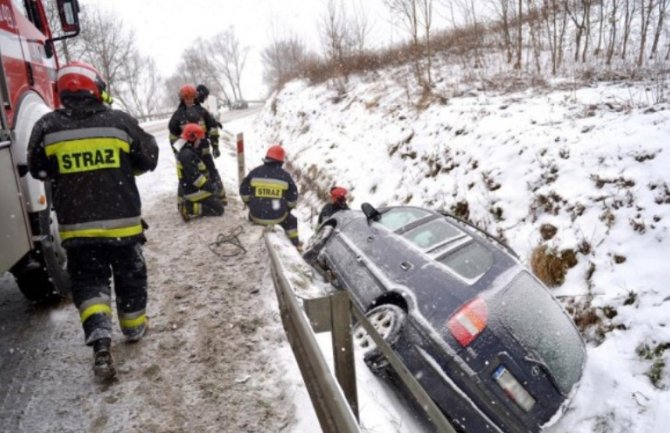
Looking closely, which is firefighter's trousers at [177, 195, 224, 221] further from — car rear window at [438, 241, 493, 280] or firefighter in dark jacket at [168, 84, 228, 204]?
car rear window at [438, 241, 493, 280]

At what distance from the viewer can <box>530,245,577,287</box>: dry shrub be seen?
454 centimetres

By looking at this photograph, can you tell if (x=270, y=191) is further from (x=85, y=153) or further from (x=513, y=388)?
(x=513, y=388)

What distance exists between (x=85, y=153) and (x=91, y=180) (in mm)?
176

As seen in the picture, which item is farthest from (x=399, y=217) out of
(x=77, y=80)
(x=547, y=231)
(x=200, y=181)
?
(x=200, y=181)

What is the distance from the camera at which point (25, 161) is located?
2918 millimetres

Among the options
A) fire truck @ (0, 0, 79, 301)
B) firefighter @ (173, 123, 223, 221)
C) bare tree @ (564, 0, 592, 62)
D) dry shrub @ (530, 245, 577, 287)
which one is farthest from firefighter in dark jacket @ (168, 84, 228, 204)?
bare tree @ (564, 0, 592, 62)

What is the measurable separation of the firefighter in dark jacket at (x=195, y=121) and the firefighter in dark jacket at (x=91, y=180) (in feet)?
12.9

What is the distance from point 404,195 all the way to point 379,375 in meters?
4.83

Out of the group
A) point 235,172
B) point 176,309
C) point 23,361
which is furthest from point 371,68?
point 23,361

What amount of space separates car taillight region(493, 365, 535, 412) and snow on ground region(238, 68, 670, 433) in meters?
0.87

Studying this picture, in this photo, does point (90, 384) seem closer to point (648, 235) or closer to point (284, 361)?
point (284, 361)

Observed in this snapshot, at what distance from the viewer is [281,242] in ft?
15.4

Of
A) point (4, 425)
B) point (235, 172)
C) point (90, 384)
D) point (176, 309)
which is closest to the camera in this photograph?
point (4, 425)

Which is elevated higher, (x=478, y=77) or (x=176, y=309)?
(x=478, y=77)
